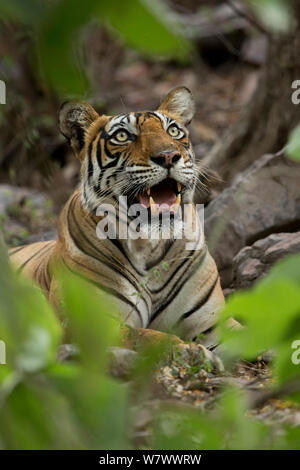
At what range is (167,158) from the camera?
399 centimetres

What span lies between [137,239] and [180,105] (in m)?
1.04

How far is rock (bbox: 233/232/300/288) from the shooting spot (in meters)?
4.79

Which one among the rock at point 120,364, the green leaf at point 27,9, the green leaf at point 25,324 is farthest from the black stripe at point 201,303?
the green leaf at point 27,9

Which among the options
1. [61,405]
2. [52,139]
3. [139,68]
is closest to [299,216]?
[61,405]

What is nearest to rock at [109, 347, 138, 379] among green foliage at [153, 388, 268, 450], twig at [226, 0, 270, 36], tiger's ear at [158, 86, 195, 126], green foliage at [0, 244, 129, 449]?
green foliage at [153, 388, 268, 450]

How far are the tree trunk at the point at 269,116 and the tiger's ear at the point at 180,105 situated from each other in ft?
8.07

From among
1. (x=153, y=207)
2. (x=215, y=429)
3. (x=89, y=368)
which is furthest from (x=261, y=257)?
(x=89, y=368)

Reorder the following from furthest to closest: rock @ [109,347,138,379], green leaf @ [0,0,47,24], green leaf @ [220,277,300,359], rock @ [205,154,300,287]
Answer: rock @ [205,154,300,287] < rock @ [109,347,138,379] < green leaf @ [220,277,300,359] < green leaf @ [0,0,47,24]

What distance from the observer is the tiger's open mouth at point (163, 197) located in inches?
162

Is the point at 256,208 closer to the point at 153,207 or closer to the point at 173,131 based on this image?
the point at 173,131

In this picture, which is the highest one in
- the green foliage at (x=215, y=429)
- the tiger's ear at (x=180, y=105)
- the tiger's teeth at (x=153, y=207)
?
the tiger's ear at (x=180, y=105)

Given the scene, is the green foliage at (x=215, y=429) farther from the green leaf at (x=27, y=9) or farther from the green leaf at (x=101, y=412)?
the green leaf at (x=27, y=9)

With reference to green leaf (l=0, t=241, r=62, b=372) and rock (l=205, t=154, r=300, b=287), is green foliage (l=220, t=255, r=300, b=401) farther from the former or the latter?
rock (l=205, t=154, r=300, b=287)

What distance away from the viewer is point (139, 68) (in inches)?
554
